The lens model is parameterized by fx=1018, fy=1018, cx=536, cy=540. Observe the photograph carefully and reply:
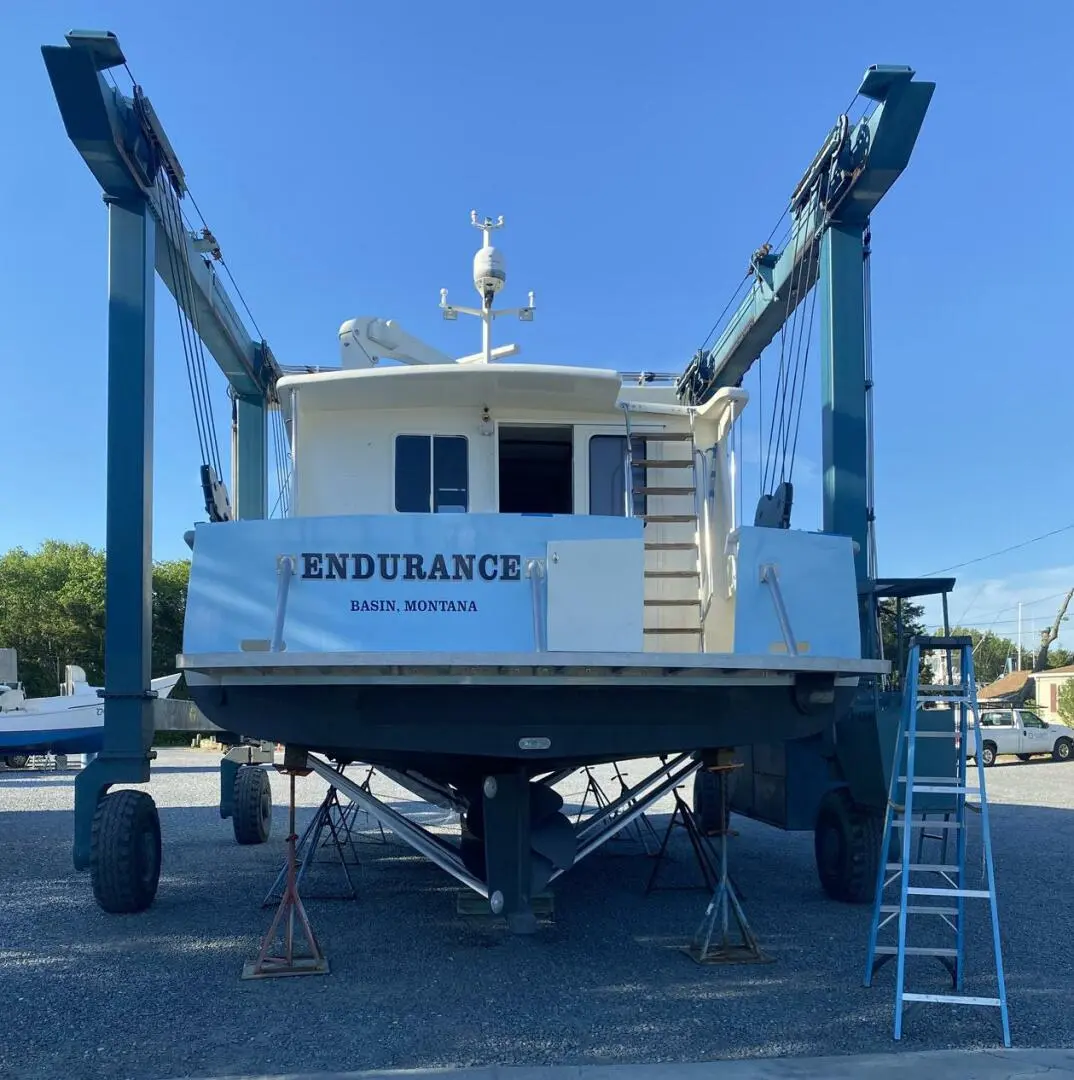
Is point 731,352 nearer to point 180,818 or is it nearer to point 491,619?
point 491,619

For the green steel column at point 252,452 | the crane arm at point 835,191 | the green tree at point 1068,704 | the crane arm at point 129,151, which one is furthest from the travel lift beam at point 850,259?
the green tree at point 1068,704

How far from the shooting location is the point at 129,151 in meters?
7.52

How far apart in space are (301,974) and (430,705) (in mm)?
1778

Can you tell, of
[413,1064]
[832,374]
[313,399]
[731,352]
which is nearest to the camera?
[413,1064]

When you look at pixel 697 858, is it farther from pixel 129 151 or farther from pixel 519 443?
pixel 129 151

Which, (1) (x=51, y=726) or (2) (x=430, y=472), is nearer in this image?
(2) (x=430, y=472)

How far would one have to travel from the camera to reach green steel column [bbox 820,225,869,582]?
26.0 feet

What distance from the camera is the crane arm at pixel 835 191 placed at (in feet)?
23.5

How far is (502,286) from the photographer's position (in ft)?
32.3

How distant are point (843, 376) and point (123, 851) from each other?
6377 millimetres

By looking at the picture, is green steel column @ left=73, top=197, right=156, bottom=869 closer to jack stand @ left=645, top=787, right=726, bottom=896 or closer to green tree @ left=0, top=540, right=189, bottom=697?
jack stand @ left=645, top=787, right=726, bottom=896

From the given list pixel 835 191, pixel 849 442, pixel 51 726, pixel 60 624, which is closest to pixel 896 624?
pixel 849 442

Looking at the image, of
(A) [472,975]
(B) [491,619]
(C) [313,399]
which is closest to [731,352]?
(C) [313,399]

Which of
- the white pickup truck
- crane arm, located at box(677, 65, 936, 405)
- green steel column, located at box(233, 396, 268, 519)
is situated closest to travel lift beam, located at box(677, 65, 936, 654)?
crane arm, located at box(677, 65, 936, 405)
